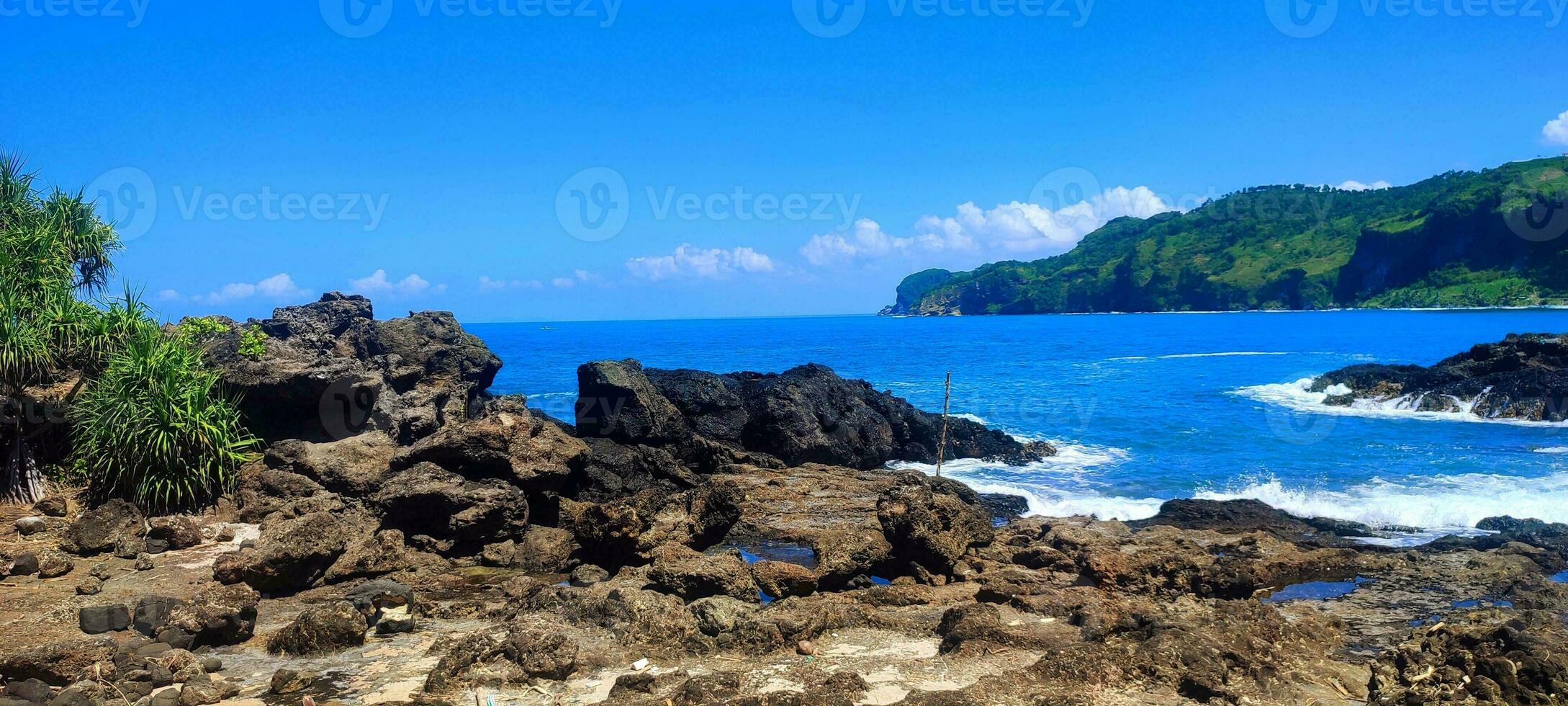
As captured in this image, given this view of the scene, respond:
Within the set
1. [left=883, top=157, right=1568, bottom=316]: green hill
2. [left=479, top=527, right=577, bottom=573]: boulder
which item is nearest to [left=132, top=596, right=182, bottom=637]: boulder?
[left=479, top=527, right=577, bottom=573]: boulder

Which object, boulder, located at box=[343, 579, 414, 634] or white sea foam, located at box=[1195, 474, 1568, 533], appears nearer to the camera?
boulder, located at box=[343, 579, 414, 634]

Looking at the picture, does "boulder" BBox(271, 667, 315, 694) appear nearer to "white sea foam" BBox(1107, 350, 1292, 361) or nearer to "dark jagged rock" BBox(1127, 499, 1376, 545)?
"dark jagged rock" BBox(1127, 499, 1376, 545)

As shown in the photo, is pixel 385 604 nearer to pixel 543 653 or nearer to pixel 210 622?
pixel 210 622

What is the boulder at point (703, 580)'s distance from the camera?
11.9 metres

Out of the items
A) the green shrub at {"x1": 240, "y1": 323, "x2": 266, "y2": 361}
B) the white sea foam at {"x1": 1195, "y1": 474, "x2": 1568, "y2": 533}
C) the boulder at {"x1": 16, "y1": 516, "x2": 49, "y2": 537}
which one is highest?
the green shrub at {"x1": 240, "y1": 323, "x2": 266, "y2": 361}

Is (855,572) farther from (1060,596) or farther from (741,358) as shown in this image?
(741,358)

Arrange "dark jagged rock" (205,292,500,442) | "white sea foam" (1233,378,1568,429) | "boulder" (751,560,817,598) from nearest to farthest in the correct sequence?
1. "boulder" (751,560,817,598)
2. "dark jagged rock" (205,292,500,442)
3. "white sea foam" (1233,378,1568,429)

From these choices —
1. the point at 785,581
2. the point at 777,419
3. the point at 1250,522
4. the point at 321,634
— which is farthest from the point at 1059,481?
the point at 321,634

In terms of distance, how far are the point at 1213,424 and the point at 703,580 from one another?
32880 millimetres

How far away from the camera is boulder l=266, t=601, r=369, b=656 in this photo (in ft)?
31.7

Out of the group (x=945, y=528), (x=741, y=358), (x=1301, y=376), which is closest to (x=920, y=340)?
(x=741, y=358)

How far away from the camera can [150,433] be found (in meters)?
14.4

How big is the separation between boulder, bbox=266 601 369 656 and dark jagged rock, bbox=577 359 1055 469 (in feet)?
40.3

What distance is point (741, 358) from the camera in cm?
9400
